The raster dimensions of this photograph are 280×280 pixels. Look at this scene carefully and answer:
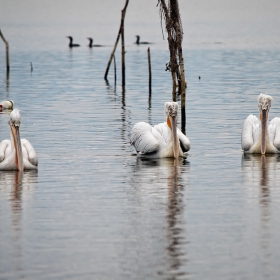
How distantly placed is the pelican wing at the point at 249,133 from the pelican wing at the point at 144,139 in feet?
5.10

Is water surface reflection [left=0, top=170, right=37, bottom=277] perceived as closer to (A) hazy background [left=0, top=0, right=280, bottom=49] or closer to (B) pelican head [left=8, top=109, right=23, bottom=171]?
(B) pelican head [left=8, top=109, right=23, bottom=171]

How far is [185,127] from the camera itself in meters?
22.3

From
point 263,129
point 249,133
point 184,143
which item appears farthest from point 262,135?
point 184,143

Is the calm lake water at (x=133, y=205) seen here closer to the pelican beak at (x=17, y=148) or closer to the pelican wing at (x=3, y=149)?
the pelican beak at (x=17, y=148)

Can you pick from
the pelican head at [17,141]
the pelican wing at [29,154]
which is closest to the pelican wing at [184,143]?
the pelican wing at [29,154]

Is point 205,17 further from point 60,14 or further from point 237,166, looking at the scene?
point 237,166

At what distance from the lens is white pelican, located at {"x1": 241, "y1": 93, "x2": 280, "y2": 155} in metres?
17.1

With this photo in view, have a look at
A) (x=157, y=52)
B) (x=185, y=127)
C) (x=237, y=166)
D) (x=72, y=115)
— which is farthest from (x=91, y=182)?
(x=157, y=52)

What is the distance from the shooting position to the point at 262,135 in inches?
671

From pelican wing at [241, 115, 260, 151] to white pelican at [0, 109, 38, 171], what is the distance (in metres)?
3.87

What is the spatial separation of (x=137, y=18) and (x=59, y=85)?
4814 inches

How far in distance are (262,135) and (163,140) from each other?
66.8 inches

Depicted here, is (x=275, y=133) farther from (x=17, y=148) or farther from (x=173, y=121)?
(x=17, y=148)

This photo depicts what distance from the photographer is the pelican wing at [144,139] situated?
16844 mm
